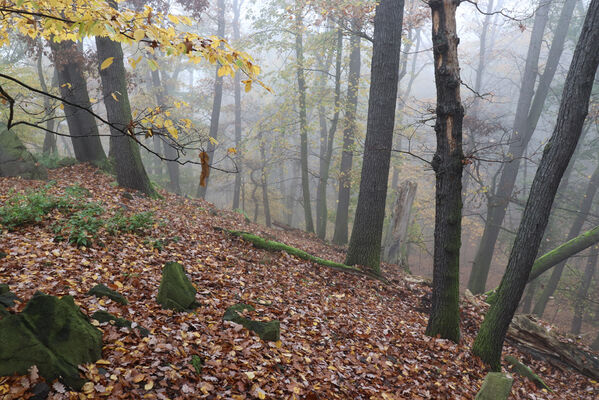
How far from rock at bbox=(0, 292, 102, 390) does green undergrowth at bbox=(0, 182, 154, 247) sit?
8.35 feet

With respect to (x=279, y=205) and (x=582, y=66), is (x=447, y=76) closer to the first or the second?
(x=582, y=66)

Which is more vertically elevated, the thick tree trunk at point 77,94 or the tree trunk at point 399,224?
the thick tree trunk at point 77,94

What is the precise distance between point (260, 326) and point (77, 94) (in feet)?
31.9

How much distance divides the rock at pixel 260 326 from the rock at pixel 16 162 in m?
7.76

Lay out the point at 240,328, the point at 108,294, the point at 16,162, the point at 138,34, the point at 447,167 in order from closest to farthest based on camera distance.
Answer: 1. the point at 138,34
2. the point at 108,294
3. the point at 240,328
4. the point at 447,167
5. the point at 16,162

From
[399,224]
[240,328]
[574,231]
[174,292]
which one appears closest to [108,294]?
[174,292]

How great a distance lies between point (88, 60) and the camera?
10258 mm

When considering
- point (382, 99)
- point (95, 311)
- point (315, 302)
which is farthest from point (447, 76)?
point (95, 311)

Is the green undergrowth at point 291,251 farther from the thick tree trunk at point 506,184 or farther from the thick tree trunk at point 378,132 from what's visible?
the thick tree trunk at point 506,184

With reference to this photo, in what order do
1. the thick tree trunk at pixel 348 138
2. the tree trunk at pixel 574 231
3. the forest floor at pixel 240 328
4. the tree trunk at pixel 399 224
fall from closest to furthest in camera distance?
the forest floor at pixel 240 328 < the tree trunk at pixel 399 224 < the thick tree trunk at pixel 348 138 < the tree trunk at pixel 574 231

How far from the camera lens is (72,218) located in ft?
18.9

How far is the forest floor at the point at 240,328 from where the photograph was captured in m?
3.25

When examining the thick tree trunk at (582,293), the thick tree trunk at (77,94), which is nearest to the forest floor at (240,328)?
the thick tree trunk at (77,94)

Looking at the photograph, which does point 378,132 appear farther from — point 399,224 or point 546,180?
point 399,224
